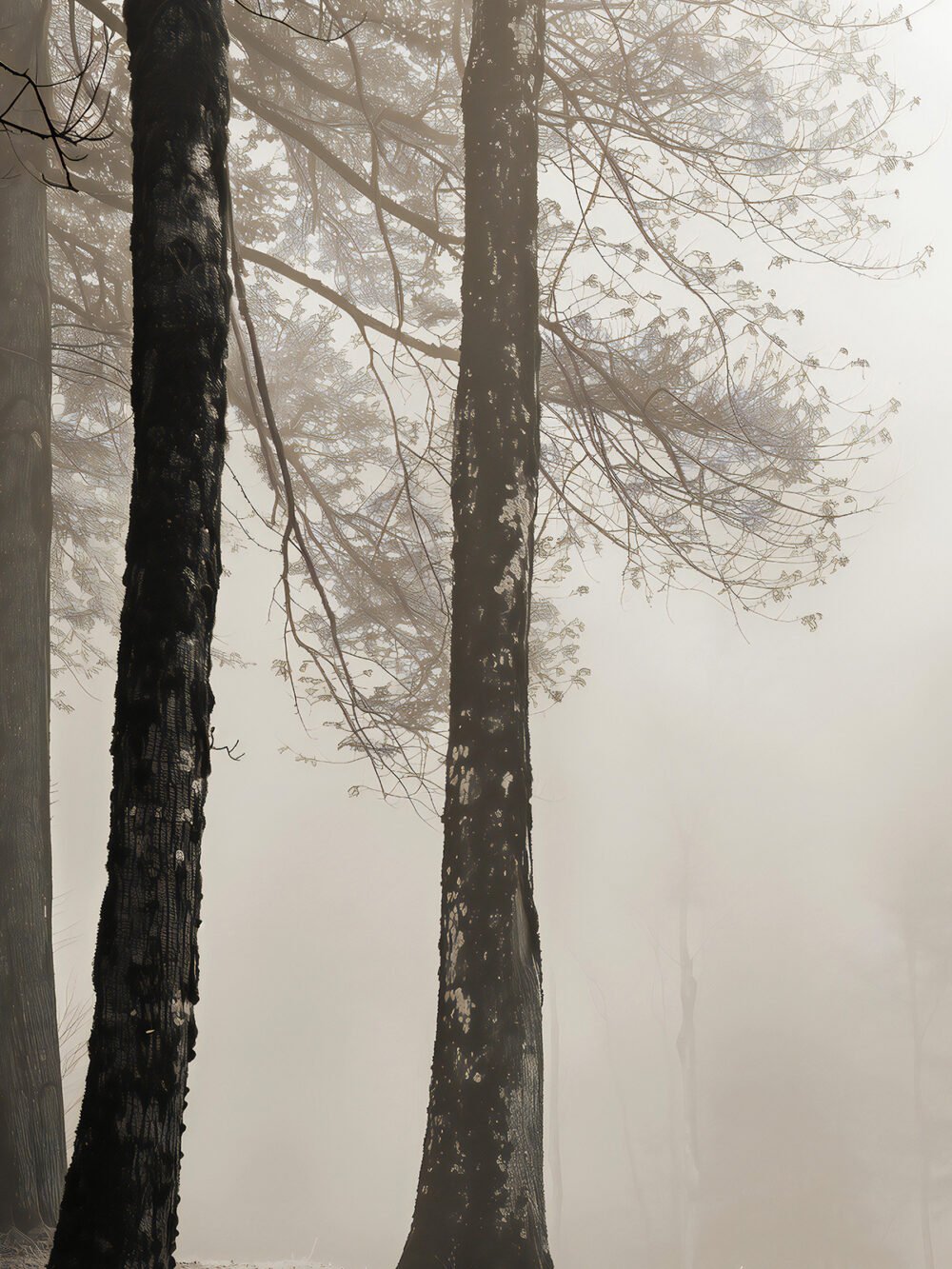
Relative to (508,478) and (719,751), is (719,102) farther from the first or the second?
(719,751)

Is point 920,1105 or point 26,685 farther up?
point 26,685

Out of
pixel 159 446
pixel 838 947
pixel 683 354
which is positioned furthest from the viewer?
pixel 838 947

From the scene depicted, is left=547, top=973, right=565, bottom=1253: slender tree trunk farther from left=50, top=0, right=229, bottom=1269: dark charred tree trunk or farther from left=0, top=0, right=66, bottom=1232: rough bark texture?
left=50, top=0, right=229, bottom=1269: dark charred tree trunk

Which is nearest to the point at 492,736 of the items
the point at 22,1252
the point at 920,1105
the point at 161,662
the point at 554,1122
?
the point at 161,662

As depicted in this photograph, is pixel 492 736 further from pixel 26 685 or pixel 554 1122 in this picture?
pixel 554 1122

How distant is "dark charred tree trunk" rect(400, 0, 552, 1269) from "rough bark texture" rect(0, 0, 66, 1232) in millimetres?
2583

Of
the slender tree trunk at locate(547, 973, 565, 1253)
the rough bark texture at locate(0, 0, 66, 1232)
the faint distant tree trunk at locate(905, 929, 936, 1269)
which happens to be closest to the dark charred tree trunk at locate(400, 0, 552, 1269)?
the rough bark texture at locate(0, 0, 66, 1232)

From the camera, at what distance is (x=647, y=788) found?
33.8 metres

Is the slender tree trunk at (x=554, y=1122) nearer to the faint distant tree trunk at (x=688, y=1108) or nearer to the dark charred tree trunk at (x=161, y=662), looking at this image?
the faint distant tree trunk at (x=688, y=1108)

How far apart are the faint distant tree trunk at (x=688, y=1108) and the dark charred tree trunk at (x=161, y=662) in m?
28.8

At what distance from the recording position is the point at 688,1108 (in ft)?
98.6

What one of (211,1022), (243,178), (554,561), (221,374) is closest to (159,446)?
(221,374)

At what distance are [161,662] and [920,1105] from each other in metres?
28.7

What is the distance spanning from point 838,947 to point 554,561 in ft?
82.4
